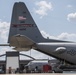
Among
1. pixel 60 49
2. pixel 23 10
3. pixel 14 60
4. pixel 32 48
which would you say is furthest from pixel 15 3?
pixel 14 60

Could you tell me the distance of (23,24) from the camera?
37.8 meters

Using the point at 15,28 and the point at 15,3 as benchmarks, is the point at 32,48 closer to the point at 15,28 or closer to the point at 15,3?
the point at 15,28

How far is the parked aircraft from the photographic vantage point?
35.6 meters

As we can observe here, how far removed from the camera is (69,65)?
36.2 m

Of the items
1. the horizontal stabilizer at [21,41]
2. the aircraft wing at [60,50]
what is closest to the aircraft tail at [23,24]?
the horizontal stabilizer at [21,41]

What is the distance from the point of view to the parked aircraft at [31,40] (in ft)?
117

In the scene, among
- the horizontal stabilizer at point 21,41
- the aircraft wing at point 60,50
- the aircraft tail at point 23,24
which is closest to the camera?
the horizontal stabilizer at point 21,41

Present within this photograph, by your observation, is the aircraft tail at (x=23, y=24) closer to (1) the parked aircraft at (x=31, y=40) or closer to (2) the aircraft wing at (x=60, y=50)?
(1) the parked aircraft at (x=31, y=40)

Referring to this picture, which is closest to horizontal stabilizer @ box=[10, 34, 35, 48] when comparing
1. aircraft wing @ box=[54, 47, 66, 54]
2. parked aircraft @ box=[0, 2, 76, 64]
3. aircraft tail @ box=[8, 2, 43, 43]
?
parked aircraft @ box=[0, 2, 76, 64]

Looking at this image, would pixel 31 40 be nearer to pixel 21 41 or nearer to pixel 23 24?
pixel 21 41

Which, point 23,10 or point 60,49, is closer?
point 60,49

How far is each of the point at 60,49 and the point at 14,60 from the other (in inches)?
1374

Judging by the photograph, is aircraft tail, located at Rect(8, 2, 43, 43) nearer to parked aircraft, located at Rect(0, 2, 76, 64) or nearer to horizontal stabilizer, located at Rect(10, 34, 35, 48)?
parked aircraft, located at Rect(0, 2, 76, 64)

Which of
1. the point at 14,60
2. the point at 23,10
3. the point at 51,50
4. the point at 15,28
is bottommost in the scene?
the point at 14,60
